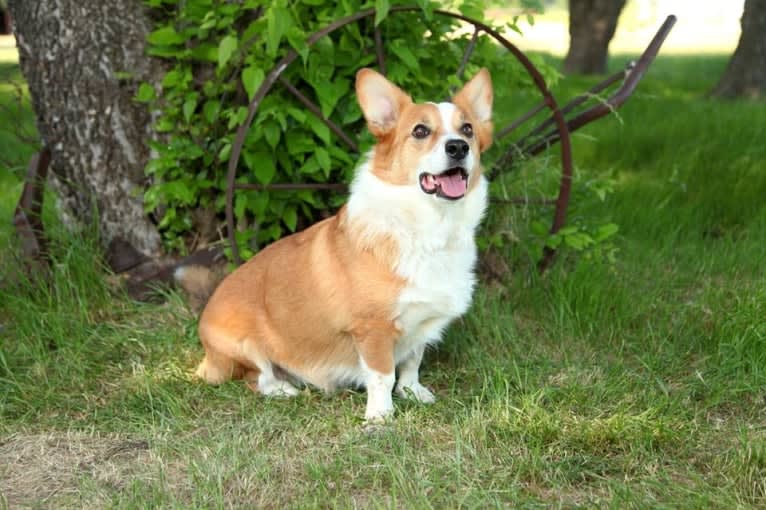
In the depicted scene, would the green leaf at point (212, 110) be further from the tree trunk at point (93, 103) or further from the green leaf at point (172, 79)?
the tree trunk at point (93, 103)

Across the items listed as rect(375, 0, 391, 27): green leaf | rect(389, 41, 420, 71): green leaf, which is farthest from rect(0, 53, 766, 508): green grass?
rect(375, 0, 391, 27): green leaf

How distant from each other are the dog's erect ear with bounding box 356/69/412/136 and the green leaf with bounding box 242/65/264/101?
61 cm

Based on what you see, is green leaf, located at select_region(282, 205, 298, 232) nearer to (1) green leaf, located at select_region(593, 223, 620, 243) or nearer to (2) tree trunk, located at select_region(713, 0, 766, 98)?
(1) green leaf, located at select_region(593, 223, 620, 243)

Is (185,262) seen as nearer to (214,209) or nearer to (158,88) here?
(214,209)

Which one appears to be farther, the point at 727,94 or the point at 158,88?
the point at 727,94

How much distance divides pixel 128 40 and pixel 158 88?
252mm

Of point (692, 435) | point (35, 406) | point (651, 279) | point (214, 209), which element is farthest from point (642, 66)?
point (35, 406)

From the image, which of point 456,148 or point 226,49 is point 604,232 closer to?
point 456,148

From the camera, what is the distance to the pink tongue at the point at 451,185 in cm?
303

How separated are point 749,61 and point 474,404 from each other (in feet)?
19.7

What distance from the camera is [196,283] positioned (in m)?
4.04

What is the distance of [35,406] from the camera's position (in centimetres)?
326

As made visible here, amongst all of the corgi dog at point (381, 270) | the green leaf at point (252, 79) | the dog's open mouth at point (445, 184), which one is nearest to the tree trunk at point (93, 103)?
the green leaf at point (252, 79)

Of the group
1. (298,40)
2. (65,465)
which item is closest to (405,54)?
(298,40)
